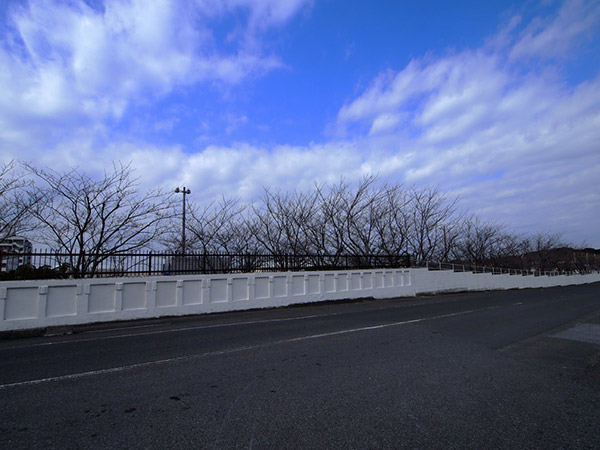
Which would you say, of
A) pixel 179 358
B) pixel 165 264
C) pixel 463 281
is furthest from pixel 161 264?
pixel 463 281

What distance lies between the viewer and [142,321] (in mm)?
11789

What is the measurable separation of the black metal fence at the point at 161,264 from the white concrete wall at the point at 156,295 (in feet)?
2.28

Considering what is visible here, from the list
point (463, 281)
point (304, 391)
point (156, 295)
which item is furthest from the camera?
point (463, 281)

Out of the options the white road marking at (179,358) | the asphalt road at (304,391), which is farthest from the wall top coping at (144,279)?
the white road marking at (179,358)

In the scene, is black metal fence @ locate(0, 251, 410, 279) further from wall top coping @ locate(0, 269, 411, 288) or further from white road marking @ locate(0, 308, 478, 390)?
white road marking @ locate(0, 308, 478, 390)

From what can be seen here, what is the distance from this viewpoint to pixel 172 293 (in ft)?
42.7

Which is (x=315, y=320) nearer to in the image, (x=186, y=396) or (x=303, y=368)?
(x=303, y=368)

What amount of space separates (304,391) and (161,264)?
34.0 ft

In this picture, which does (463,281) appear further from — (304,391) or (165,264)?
(304,391)

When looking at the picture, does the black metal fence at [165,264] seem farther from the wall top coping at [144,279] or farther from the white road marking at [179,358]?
the white road marking at [179,358]

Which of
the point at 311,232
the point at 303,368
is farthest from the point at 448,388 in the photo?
the point at 311,232

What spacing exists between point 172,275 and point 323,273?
696cm

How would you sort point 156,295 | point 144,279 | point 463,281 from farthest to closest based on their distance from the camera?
point 463,281, point 156,295, point 144,279

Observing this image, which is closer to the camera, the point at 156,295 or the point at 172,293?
the point at 156,295
